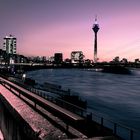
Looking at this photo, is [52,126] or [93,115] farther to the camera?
[93,115]

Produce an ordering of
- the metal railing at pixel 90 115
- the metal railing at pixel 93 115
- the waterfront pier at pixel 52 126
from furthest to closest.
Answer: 1. the metal railing at pixel 90 115
2. the metal railing at pixel 93 115
3. the waterfront pier at pixel 52 126

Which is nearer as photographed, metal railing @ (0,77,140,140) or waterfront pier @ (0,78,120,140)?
waterfront pier @ (0,78,120,140)

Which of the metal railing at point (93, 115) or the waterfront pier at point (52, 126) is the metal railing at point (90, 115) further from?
the waterfront pier at point (52, 126)

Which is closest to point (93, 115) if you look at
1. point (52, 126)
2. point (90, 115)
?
point (90, 115)

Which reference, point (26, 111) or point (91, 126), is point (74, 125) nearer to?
point (91, 126)

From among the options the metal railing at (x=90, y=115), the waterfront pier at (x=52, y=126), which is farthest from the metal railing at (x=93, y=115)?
the waterfront pier at (x=52, y=126)

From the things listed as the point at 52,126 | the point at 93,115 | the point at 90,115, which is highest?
the point at 52,126

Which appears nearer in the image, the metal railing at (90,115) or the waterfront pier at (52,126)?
the waterfront pier at (52,126)

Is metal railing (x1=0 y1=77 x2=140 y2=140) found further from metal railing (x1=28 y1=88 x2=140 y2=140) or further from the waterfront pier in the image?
the waterfront pier

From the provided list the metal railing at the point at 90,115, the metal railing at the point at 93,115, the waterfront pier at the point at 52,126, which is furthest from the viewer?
the metal railing at the point at 90,115

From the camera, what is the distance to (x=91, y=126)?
1455 cm

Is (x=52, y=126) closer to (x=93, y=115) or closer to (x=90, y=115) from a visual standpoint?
(x=90, y=115)

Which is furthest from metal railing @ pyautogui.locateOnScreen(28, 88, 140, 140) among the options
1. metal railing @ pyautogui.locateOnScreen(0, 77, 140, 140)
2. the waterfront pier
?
the waterfront pier

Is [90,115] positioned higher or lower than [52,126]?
lower
